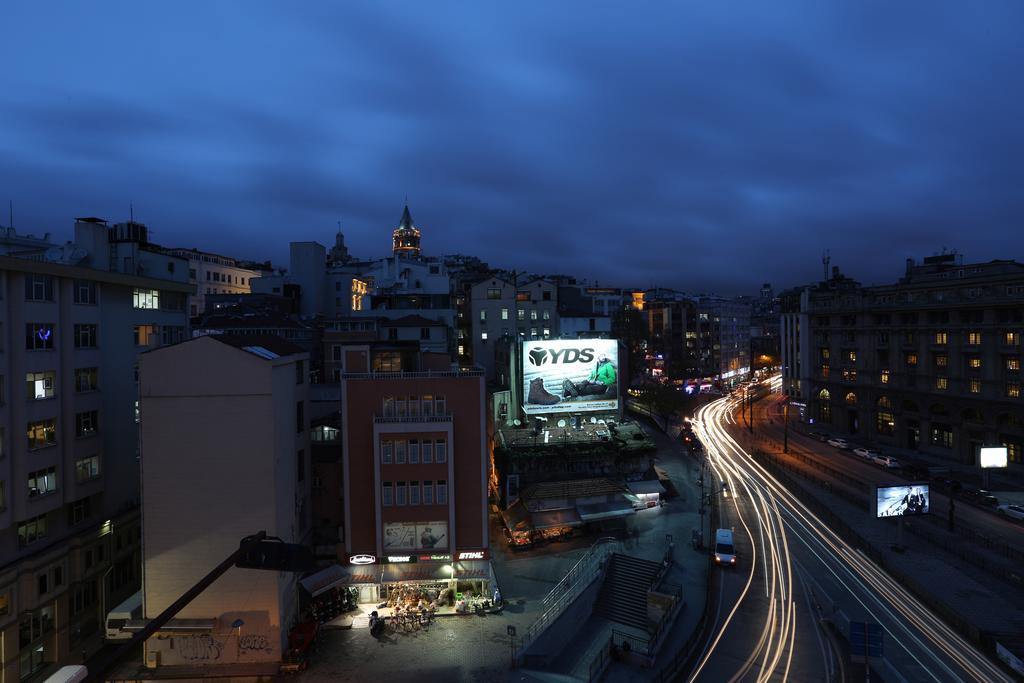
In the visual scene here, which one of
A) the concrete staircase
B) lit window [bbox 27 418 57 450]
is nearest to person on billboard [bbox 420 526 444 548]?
the concrete staircase

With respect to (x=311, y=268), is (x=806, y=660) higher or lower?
lower

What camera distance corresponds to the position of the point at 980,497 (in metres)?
44.4

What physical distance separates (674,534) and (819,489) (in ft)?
57.9

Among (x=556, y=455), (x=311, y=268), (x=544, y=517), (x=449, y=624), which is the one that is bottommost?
(x=449, y=624)

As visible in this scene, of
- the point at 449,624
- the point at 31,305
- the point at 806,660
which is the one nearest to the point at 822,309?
the point at 806,660

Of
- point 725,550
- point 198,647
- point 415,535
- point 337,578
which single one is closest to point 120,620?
point 198,647

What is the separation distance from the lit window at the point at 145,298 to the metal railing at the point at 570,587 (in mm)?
31542

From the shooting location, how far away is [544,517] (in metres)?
37.9

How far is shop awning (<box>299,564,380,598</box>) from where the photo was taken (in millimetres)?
28594

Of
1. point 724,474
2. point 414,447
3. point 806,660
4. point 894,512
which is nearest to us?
point 806,660

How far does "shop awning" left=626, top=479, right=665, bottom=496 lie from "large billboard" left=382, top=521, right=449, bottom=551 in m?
17.6

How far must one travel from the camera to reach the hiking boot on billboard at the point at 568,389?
53531 mm

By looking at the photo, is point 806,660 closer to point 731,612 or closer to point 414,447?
point 731,612

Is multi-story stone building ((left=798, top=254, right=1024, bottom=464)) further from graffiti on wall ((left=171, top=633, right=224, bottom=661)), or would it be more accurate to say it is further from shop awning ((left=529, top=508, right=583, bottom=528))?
graffiti on wall ((left=171, top=633, right=224, bottom=661))
